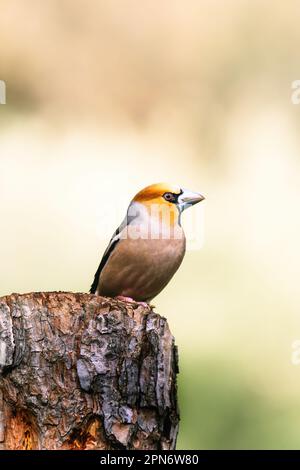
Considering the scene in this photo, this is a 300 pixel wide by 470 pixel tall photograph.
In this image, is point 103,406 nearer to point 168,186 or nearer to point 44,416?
point 44,416

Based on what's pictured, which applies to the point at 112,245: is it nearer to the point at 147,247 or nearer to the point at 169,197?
the point at 147,247

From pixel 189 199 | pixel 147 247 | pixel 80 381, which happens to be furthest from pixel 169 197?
pixel 80 381

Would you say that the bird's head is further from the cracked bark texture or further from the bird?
the cracked bark texture

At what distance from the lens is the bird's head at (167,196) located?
643cm

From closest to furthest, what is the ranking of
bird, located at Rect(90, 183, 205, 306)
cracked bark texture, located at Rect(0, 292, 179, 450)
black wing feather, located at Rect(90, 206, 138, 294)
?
1. cracked bark texture, located at Rect(0, 292, 179, 450)
2. bird, located at Rect(90, 183, 205, 306)
3. black wing feather, located at Rect(90, 206, 138, 294)

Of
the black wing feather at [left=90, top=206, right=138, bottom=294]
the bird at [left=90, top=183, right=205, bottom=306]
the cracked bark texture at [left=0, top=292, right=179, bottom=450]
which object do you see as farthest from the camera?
the black wing feather at [left=90, top=206, right=138, bottom=294]

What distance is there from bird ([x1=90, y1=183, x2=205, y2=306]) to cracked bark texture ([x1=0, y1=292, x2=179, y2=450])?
1.34m

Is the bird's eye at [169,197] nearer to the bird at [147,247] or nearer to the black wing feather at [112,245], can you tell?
the bird at [147,247]

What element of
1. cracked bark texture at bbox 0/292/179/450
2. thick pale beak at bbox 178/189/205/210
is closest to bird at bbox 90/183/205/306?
thick pale beak at bbox 178/189/205/210

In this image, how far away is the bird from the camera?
612 centimetres
